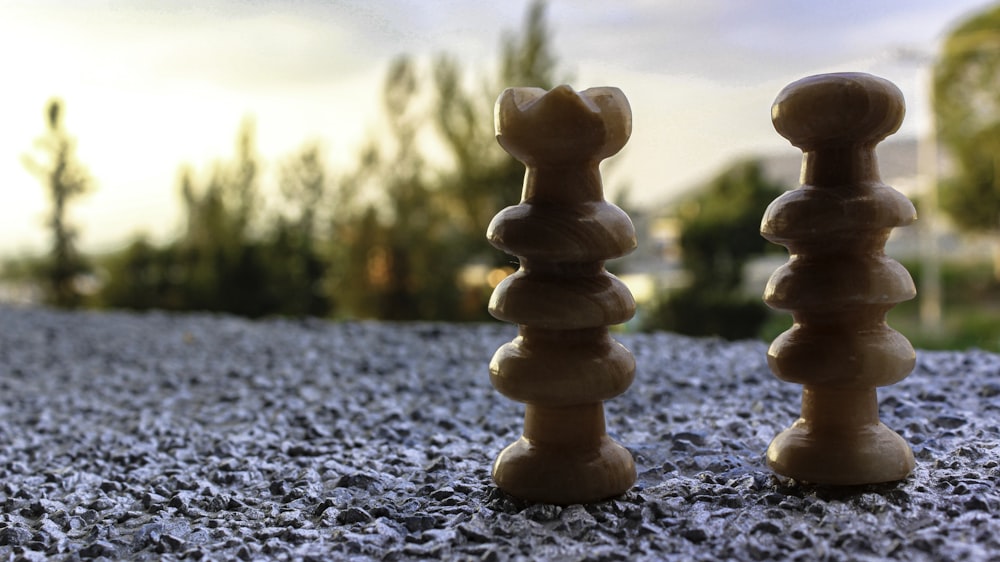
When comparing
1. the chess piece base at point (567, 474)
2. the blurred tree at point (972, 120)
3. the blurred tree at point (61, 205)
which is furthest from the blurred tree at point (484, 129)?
the blurred tree at point (972, 120)

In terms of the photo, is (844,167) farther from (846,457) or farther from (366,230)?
(366,230)

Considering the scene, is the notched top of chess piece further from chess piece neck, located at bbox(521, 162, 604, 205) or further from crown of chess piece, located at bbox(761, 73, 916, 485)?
crown of chess piece, located at bbox(761, 73, 916, 485)

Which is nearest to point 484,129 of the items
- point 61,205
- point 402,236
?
point 402,236

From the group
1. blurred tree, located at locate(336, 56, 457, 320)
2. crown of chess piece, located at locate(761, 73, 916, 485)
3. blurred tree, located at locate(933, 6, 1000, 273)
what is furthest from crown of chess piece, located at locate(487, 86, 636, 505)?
blurred tree, located at locate(933, 6, 1000, 273)

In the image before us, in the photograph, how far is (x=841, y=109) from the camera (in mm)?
1710

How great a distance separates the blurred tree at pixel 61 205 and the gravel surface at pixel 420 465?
472 centimetres

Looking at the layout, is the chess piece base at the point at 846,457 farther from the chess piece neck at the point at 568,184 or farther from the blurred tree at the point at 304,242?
the blurred tree at the point at 304,242

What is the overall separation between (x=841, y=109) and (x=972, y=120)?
15.3m

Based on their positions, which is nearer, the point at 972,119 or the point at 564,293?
the point at 564,293

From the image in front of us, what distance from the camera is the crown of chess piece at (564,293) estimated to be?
1722 mm

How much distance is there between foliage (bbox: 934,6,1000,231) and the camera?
14375 mm

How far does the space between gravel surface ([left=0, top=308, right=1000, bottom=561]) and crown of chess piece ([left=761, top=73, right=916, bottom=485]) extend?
98mm

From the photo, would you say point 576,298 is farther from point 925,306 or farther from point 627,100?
point 925,306

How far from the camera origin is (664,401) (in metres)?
3.05
